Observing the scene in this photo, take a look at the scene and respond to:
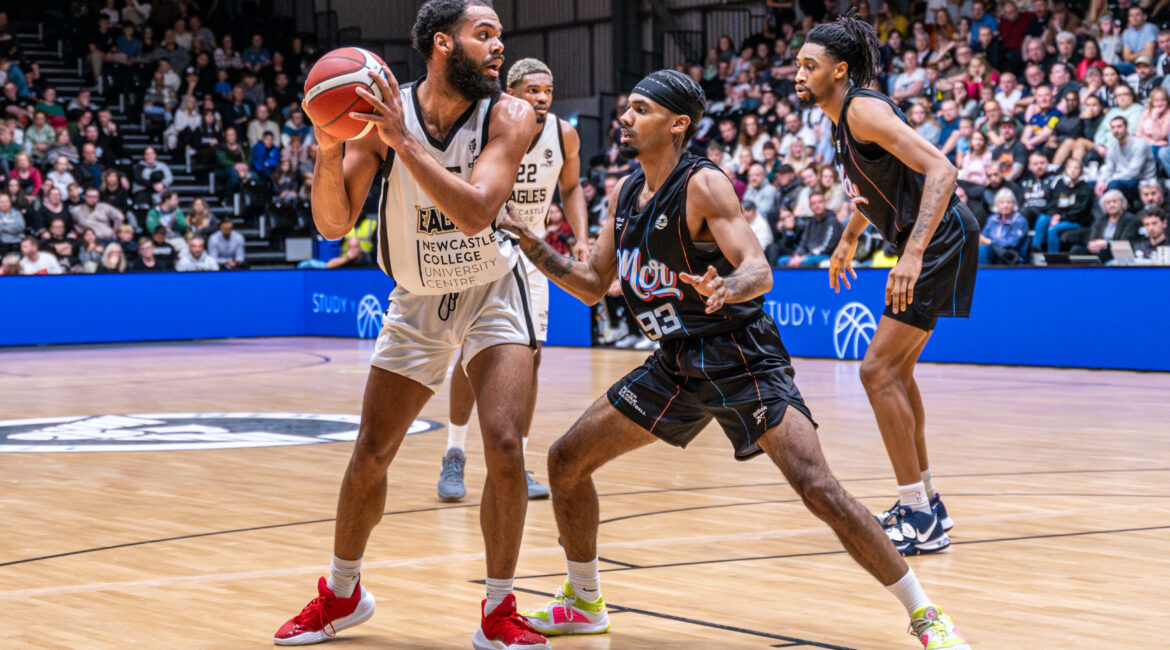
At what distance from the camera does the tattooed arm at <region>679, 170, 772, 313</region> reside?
11.9ft

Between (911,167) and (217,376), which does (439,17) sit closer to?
(911,167)

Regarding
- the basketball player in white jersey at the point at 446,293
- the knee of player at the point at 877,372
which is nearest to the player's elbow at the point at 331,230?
the basketball player in white jersey at the point at 446,293

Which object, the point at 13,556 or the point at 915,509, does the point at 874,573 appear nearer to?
the point at 915,509

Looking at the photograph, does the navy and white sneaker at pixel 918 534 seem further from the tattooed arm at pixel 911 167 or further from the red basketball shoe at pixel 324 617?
the red basketball shoe at pixel 324 617

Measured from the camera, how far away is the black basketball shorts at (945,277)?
542 cm

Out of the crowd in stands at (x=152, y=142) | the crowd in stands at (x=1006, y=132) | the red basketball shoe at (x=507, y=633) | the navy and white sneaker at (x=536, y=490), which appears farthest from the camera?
the crowd in stands at (x=152, y=142)

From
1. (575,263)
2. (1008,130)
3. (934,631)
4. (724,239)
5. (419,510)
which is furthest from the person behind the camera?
(1008,130)

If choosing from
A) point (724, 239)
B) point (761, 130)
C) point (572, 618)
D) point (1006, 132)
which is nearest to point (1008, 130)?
point (1006, 132)

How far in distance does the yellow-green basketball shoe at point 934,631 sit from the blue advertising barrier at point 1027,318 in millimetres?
9582

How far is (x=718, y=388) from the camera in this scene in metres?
3.99

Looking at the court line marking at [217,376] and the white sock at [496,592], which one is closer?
the white sock at [496,592]

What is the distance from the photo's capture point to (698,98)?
416 cm

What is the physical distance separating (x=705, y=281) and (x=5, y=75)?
1967 centimetres

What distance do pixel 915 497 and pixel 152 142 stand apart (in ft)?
63.3
